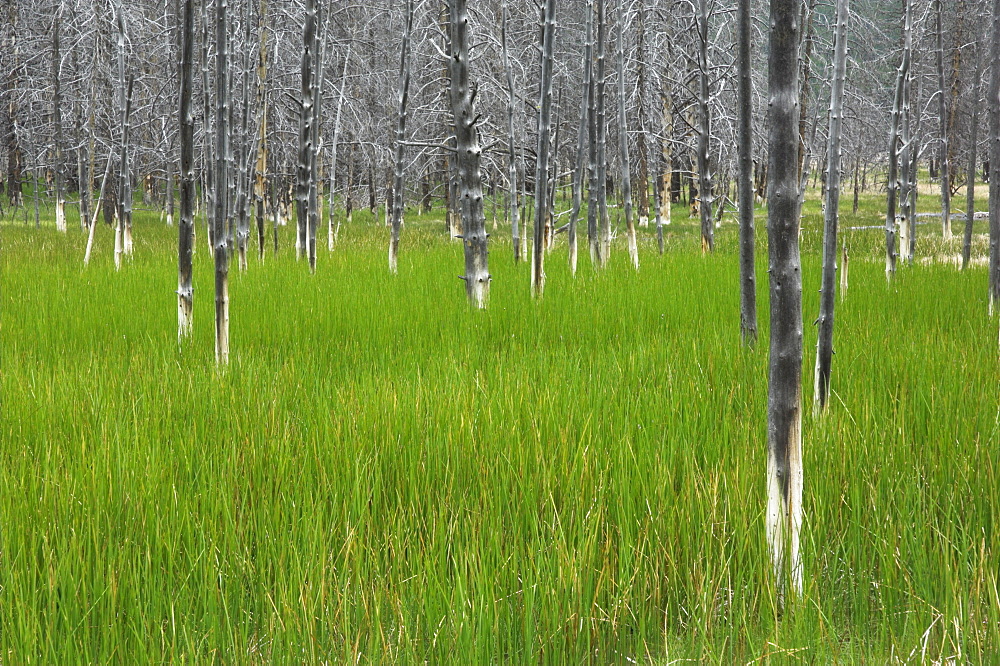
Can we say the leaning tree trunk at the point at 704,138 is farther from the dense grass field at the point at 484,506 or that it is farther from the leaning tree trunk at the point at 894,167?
the dense grass field at the point at 484,506

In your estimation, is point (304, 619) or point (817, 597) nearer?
point (304, 619)

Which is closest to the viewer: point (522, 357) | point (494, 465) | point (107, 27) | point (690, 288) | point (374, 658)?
point (374, 658)

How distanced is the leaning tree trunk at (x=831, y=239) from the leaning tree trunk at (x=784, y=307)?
1579 millimetres

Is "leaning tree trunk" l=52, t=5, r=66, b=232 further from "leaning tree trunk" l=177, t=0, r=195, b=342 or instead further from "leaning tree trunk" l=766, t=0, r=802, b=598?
"leaning tree trunk" l=766, t=0, r=802, b=598

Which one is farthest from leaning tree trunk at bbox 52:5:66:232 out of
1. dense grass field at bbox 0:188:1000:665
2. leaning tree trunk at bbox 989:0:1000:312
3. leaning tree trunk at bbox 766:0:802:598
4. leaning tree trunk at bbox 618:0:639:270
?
leaning tree trunk at bbox 766:0:802:598

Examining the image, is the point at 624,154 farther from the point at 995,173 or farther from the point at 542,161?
the point at 995,173

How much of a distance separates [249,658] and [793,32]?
7.23ft

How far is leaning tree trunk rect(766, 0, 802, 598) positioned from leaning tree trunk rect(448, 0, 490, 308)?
5.06m

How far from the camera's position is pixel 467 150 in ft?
25.3

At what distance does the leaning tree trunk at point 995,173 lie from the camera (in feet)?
21.8

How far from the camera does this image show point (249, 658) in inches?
80.1

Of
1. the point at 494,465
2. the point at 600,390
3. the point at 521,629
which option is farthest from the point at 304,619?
the point at 600,390

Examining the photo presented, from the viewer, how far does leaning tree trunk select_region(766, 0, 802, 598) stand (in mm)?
2303

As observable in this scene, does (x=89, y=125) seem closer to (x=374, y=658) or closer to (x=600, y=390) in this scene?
(x=600, y=390)
